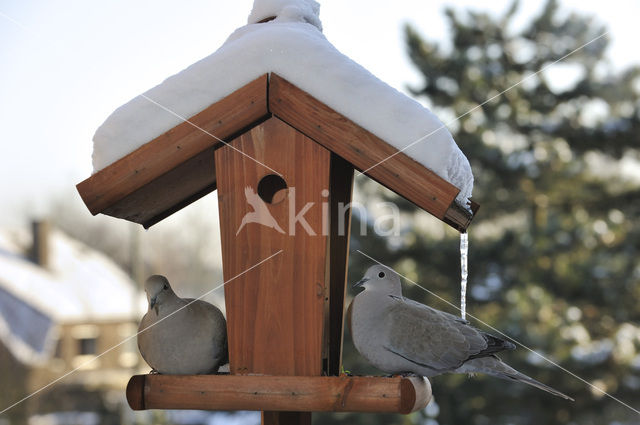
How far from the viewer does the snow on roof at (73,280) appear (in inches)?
471

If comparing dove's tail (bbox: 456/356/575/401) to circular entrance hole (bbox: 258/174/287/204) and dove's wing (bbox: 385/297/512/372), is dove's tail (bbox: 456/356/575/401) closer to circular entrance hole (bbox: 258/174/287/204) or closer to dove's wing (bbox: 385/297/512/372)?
dove's wing (bbox: 385/297/512/372)

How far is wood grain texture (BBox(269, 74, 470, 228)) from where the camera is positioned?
6.99 ft

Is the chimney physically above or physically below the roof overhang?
above

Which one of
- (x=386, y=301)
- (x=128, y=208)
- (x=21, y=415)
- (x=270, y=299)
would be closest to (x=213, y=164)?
(x=128, y=208)

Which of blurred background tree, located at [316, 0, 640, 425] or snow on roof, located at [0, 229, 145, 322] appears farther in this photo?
snow on roof, located at [0, 229, 145, 322]

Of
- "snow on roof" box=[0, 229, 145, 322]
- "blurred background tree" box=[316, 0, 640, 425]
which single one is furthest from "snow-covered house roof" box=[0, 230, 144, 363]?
"blurred background tree" box=[316, 0, 640, 425]

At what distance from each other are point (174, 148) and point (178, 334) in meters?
0.58

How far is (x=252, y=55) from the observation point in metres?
2.26

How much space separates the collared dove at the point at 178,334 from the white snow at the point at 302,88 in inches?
18.9

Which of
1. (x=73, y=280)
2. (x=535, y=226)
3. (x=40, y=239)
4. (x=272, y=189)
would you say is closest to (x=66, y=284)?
(x=73, y=280)

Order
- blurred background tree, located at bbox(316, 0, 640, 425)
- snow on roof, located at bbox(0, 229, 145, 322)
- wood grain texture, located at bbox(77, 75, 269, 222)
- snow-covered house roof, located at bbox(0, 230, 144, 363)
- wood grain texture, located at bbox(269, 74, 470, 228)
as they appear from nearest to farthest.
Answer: wood grain texture, located at bbox(269, 74, 470, 228) < wood grain texture, located at bbox(77, 75, 269, 222) < blurred background tree, located at bbox(316, 0, 640, 425) < snow-covered house roof, located at bbox(0, 230, 144, 363) < snow on roof, located at bbox(0, 229, 145, 322)

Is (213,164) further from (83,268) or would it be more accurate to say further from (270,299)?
(83,268)

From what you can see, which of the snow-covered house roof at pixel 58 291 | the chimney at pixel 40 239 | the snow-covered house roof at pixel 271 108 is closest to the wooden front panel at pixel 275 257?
the snow-covered house roof at pixel 271 108

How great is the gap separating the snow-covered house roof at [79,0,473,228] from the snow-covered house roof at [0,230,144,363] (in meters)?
9.29
